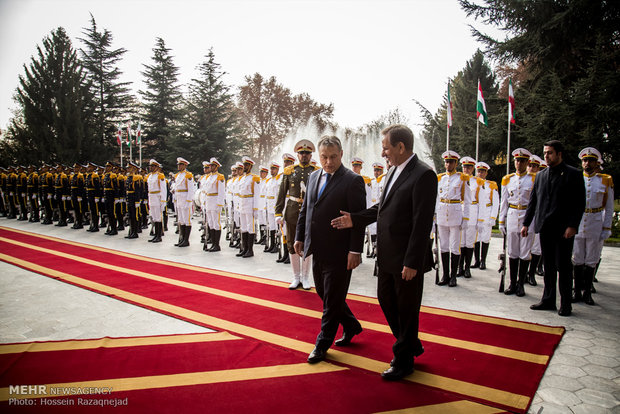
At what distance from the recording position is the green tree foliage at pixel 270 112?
3675 cm

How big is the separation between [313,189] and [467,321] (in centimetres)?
261

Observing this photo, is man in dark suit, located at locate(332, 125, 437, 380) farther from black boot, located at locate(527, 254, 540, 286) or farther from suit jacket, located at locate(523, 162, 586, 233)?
black boot, located at locate(527, 254, 540, 286)

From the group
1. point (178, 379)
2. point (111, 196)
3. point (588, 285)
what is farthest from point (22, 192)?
point (588, 285)

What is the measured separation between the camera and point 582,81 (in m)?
11.8

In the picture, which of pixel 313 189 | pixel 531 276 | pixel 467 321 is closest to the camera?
pixel 313 189

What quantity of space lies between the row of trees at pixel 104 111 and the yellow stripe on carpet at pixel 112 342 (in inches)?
1000

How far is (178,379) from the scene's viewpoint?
9.78 feet

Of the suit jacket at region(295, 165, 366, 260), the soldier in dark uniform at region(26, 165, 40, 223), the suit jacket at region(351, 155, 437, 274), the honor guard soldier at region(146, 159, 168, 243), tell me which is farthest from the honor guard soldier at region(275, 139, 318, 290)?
the soldier in dark uniform at region(26, 165, 40, 223)

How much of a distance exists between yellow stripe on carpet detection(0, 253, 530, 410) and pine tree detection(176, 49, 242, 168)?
23176 mm

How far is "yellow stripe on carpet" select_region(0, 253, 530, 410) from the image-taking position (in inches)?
108

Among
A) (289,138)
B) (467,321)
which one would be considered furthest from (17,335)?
(289,138)

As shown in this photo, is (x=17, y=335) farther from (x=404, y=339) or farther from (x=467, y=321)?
(x=467, y=321)

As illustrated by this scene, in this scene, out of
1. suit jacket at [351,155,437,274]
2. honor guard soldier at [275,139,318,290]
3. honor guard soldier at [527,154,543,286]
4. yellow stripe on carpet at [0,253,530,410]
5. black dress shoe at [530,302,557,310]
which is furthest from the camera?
honor guard soldier at [527,154,543,286]

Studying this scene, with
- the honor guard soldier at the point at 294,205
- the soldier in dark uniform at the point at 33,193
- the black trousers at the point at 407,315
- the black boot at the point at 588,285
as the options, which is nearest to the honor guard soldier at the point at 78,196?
the soldier in dark uniform at the point at 33,193
